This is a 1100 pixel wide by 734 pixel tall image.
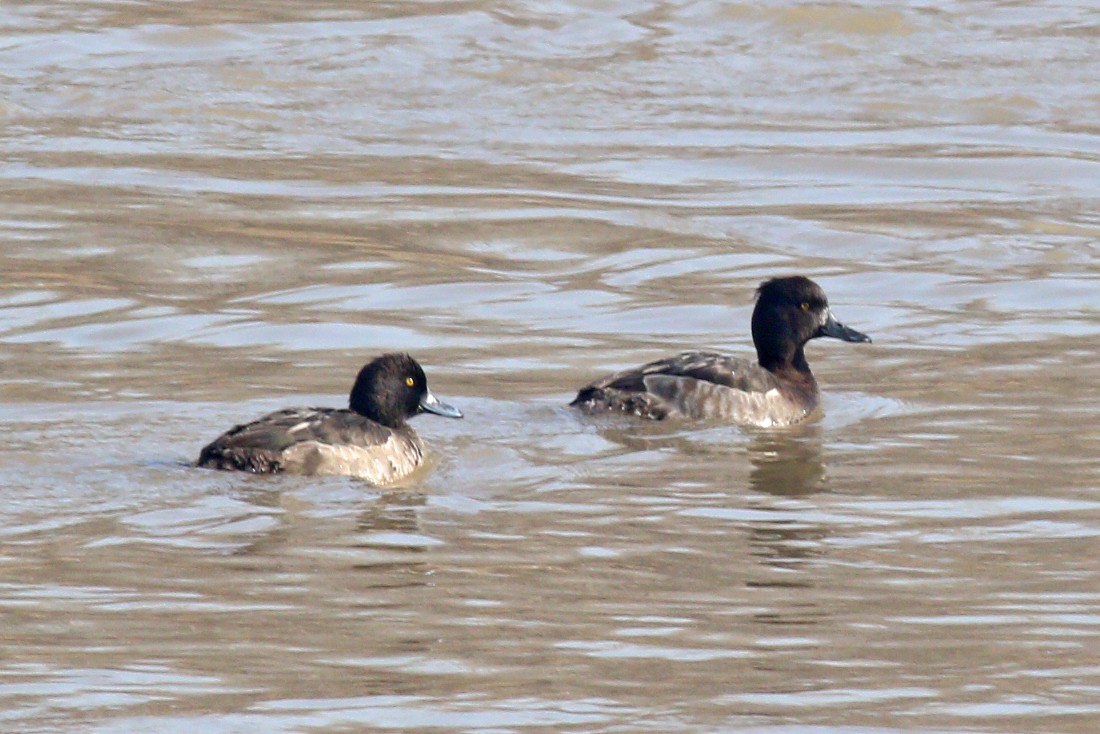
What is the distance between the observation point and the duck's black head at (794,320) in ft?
45.9

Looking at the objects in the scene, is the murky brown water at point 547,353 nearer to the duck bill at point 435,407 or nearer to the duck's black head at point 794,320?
the duck bill at point 435,407

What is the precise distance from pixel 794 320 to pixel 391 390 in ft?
9.95

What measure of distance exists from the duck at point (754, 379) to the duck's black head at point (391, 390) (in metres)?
0.97

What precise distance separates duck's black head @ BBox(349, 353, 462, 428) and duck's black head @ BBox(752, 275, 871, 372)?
2700 millimetres

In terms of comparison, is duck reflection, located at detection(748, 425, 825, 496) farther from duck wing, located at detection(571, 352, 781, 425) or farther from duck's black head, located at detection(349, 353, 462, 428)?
duck's black head, located at detection(349, 353, 462, 428)

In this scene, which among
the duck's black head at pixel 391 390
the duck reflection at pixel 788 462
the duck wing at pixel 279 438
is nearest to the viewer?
the duck wing at pixel 279 438

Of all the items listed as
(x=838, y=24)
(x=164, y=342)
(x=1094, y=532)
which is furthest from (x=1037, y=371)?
(x=838, y=24)

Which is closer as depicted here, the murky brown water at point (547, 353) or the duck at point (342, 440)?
the murky brown water at point (547, 353)

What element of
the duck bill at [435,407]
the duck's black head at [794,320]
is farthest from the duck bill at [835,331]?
the duck bill at [435,407]

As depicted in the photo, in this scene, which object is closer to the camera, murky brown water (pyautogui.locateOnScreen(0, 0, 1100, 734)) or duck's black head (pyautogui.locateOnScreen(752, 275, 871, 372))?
murky brown water (pyautogui.locateOnScreen(0, 0, 1100, 734))

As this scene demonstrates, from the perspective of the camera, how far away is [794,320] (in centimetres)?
1400

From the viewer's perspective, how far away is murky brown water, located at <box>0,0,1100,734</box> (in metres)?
7.96

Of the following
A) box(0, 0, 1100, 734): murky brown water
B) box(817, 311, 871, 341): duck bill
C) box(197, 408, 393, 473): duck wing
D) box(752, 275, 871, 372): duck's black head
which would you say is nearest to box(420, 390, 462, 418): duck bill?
box(0, 0, 1100, 734): murky brown water

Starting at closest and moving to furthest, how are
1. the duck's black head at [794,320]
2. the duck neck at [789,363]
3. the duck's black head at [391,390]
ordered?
the duck's black head at [391,390] → the duck neck at [789,363] → the duck's black head at [794,320]
